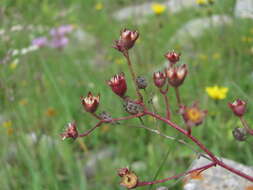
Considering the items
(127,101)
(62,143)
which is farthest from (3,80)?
(127,101)

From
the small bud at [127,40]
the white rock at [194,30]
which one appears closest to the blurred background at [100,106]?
the white rock at [194,30]

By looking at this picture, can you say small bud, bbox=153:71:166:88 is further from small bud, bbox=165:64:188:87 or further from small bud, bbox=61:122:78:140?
small bud, bbox=61:122:78:140

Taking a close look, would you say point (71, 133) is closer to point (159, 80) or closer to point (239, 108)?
point (159, 80)

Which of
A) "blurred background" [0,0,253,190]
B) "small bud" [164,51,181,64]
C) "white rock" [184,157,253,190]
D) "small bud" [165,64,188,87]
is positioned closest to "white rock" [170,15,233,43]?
"blurred background" [0,0,253,190]

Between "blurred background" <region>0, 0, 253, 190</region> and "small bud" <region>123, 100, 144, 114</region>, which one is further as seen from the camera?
"blurred background" <region>0, 0, 253, 190</region>

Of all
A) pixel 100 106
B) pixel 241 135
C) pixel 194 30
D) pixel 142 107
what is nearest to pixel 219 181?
pixel 241 135

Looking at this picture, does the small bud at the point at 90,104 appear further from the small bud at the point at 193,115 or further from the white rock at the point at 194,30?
the white rock at the point at 194,30
